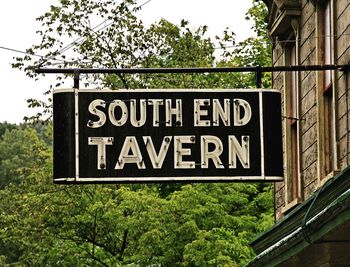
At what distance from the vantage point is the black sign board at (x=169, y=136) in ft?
38.0

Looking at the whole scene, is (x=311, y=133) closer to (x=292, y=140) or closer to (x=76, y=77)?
(x=292, y=140)

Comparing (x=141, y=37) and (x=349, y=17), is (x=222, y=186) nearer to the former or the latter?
(x=141, y=37)

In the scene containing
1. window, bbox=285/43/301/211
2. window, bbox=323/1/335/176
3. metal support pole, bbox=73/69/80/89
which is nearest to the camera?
metal support pole, bbox=73/69/80/89

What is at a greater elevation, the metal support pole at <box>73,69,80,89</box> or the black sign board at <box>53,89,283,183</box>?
the metal support pole at <box>73,69,80,89</box>

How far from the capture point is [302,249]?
1115 cm

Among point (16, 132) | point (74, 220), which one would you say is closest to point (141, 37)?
point (74, 220)

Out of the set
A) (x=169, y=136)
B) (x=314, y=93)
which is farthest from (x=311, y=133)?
(x=169, y=136)

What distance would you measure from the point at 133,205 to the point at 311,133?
16901 millimetres

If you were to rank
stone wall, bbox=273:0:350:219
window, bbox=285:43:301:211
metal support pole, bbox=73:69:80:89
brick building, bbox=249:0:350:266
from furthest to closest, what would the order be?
window, bbox=285:43:301:211
stone wall, bbox=273:0:350:219
metal support pole, bbox=73:69:80:89
brick building, bbox=249:0:350:266

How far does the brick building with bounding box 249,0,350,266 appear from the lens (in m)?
11.6

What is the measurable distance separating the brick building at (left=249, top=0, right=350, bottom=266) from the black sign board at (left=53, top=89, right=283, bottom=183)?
2.69 feet

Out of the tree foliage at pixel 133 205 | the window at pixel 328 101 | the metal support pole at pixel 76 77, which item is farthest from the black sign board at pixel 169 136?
the tree foliage at pixel 133 205

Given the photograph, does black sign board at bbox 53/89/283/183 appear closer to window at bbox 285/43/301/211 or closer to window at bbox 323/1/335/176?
window at bbox 323/1/335/176

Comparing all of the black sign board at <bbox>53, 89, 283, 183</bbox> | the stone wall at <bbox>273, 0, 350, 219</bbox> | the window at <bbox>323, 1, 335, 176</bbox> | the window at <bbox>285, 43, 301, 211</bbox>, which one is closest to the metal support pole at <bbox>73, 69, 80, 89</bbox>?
the black sign board at <bbox>53, 89, 283, 183</bbox>
